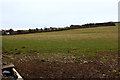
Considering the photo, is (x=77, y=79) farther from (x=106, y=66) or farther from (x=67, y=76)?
(x=106, y=66)

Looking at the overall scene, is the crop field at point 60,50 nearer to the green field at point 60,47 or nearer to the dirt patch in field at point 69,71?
the green field at point 60,47

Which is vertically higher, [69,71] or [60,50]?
[60,50]

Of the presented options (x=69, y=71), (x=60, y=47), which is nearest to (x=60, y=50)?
(x=60, y=47)

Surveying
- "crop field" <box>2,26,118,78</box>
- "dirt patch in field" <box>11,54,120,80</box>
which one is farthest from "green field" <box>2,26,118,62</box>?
"dirt patch in field" <box>11,54,120,80</box>

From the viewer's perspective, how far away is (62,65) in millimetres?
8320

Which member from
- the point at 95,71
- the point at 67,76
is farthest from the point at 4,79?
the point at 95,71

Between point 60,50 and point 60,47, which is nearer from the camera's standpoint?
point 60,50

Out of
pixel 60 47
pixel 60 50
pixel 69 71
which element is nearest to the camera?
pixel 69 71

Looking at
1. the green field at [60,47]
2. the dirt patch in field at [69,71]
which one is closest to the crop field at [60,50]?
the green field at [60,47]

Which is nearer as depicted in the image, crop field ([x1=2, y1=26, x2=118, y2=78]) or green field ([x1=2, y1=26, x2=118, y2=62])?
crop field ([x1=2, y1=26, x2=118, y2=78])

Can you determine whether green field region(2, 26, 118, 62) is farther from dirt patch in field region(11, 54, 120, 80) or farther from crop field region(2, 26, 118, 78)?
dirt patch in field region(11, 54, 120, 80)

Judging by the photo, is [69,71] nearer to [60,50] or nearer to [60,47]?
[60,50]

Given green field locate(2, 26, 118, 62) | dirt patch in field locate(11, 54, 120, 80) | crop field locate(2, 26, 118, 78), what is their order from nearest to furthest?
dirt patch in field locate(11, 54, 120, 80) → crop field locate(2, 26, 118, 78) → green field locate(2, 26, 118, 62)

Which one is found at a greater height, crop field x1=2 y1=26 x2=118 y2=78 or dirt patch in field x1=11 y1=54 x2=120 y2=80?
crop field x1=2 y1=26 x2=118 y2=78
